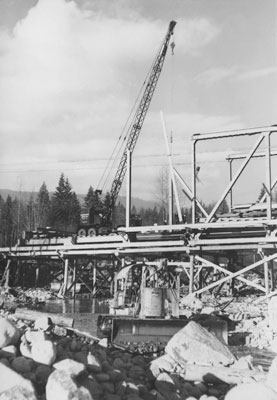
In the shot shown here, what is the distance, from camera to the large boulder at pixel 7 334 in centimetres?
789

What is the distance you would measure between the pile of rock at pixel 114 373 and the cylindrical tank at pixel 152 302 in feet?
10.5

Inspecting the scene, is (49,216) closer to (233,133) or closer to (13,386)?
(233,133)

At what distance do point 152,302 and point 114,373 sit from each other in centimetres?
621

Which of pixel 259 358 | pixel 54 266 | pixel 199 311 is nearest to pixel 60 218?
pixel 54 266

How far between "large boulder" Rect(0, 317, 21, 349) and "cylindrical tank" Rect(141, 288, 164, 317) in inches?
246

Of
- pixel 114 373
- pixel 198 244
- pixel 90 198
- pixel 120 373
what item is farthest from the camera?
pixel 90 198

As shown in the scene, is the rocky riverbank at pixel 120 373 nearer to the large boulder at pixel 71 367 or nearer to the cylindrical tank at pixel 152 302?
the large boulder at pixel 71 367

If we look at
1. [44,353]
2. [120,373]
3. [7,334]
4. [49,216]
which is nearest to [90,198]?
[49,216]

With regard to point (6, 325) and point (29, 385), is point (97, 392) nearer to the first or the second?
point (29, 385)

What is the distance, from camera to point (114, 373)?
784 centimetres

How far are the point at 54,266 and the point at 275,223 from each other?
2685 centimetres

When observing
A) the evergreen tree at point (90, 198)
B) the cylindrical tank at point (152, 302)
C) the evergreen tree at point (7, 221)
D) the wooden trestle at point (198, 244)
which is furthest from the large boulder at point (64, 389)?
the evergreen tree at point (7, 221)

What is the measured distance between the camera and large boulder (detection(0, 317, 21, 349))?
789 centimetres

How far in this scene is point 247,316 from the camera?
640 inches
